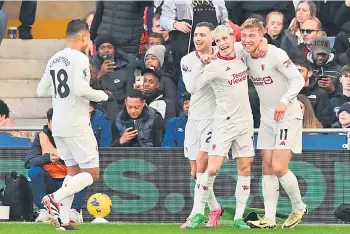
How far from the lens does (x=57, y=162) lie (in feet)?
58.9

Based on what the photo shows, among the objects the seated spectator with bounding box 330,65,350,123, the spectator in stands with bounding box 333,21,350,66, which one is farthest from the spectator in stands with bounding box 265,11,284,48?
the seated spectator with bounding box 330,65,350,123

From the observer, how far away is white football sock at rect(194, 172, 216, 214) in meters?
16.2

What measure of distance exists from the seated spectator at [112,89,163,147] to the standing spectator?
2.02 metres

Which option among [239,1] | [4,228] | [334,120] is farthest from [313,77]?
[4,228]

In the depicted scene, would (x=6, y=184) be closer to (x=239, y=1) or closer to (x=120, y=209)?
(x=120, y=209)

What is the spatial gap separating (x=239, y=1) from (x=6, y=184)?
229 inches

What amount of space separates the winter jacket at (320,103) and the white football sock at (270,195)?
3008 millimetres

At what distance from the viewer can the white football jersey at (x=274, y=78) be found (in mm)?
16109

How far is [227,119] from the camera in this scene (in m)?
16.2

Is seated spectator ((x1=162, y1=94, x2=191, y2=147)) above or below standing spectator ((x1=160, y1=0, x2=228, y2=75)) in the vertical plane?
below

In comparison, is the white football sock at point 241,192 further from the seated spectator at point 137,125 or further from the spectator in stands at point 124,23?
the spectator in stands at point 124,23

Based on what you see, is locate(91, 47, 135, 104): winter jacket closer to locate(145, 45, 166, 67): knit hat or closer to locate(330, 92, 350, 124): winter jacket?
locate(145, 45, 166, 67): knit hat

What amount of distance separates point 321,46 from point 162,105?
2526 mm

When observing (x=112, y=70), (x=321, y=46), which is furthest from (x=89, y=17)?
(x=321, y=46)
